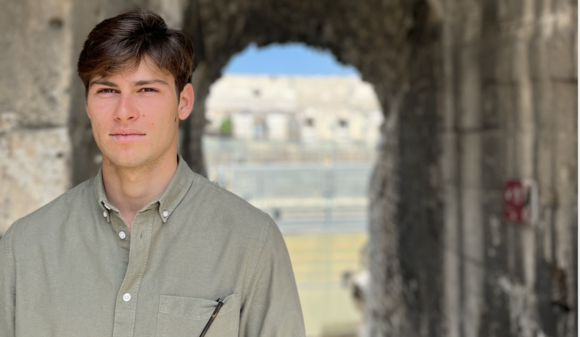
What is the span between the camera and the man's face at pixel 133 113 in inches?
40.8

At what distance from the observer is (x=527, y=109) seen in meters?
2.76

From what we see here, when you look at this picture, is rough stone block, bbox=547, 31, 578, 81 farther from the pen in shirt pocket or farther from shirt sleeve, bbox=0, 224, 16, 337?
shirt sleeve, bbox=0, 224, 16, 337

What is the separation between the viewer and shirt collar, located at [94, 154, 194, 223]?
1036mm

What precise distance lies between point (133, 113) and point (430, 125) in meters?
3.04

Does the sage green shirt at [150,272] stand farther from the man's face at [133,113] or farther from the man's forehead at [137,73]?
the man's forehead at [137,73]

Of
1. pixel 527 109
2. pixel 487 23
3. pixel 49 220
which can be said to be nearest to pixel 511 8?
pixel 487 23

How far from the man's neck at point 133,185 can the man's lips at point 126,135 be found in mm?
65

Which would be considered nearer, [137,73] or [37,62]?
[137,73]

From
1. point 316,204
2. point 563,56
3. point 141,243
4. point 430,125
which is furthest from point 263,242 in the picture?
point 316,204

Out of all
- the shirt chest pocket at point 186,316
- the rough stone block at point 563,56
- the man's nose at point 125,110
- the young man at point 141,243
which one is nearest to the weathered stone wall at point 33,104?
the young man at point 141,243

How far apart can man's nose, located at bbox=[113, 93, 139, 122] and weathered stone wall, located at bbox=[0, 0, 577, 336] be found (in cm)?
101

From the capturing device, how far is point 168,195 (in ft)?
3.46

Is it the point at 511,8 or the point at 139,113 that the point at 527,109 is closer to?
the point at 511,8

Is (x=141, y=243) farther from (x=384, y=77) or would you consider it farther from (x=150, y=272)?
(x=384, y=77)
